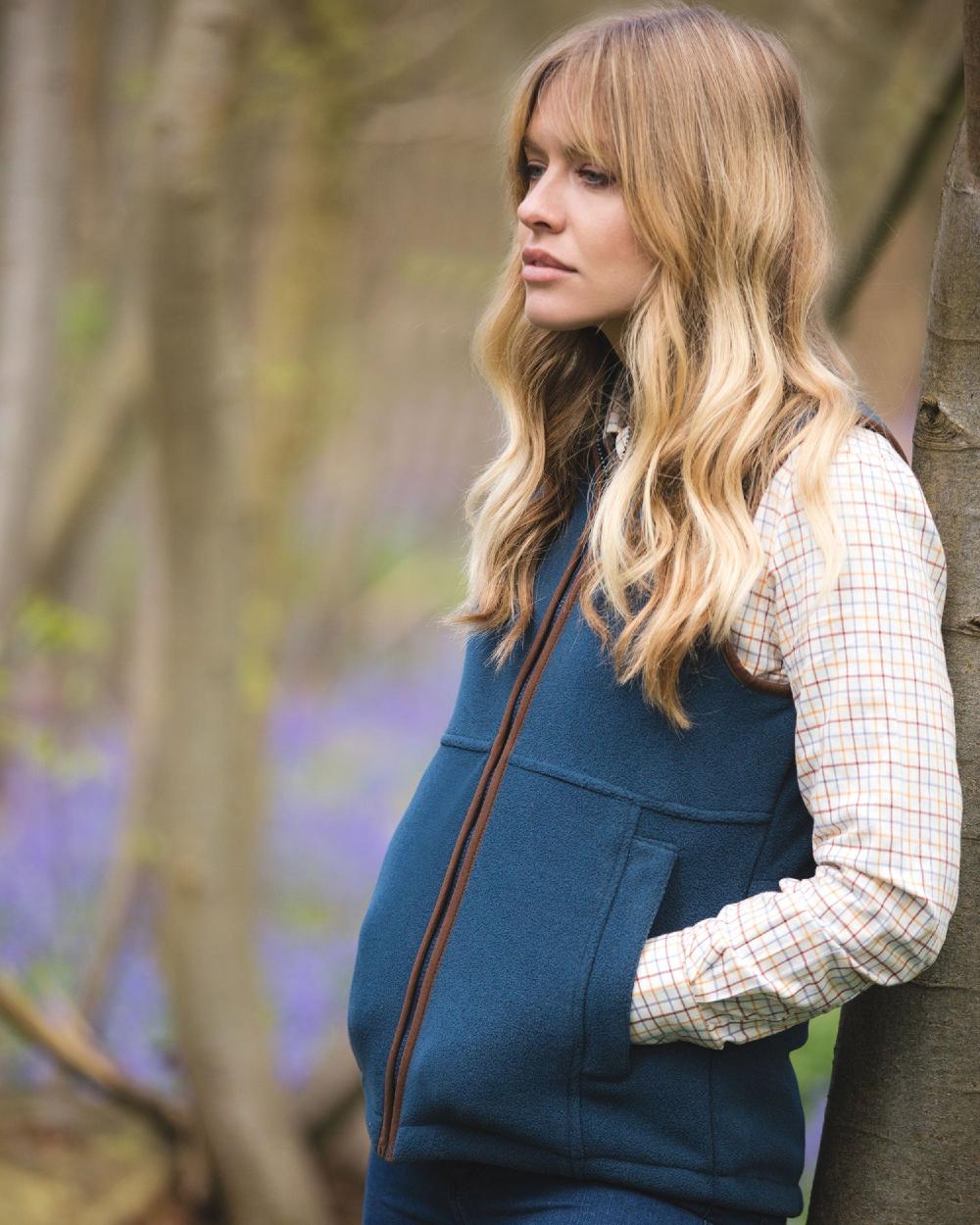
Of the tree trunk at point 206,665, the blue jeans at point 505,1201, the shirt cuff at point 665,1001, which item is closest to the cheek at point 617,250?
the shirt cuff at point 665,1001

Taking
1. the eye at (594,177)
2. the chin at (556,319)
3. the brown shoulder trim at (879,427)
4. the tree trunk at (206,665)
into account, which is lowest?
the tree trunk at (206,665)

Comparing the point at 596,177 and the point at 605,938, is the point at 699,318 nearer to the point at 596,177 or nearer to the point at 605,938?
the point at 596,177

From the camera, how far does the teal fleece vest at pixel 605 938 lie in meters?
1.44

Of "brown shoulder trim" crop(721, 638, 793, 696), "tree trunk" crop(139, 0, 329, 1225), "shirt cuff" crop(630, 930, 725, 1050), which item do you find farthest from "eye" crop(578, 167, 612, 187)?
"tree trunk" crop(139, 0, 329, 1225)

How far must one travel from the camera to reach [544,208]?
1586 millimetres

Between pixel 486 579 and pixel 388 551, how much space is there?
7505mm

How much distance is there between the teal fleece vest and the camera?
1.44 metres

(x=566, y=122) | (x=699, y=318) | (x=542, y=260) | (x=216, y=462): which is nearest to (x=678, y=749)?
(x=699, y=318)

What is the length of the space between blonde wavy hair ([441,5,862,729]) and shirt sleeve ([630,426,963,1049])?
0.06 m

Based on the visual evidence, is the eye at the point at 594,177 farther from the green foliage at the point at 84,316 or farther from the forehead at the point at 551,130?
the green foliage at the point at 84,316

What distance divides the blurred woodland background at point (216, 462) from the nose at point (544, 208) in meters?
0.54

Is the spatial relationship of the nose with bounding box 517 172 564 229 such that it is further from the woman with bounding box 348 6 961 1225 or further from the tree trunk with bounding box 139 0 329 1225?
Answer: the tree trunk with bounding box 139 0 329 1225

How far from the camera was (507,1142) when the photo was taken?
1.48m

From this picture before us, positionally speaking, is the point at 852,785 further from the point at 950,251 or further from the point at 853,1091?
the point at 950,251
